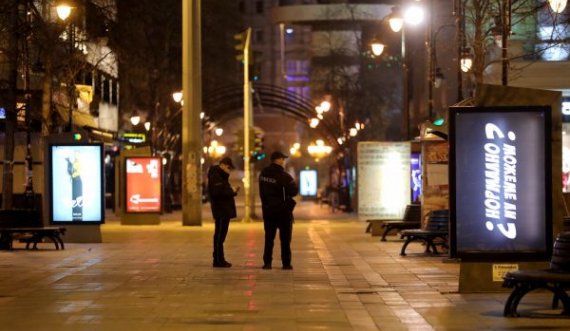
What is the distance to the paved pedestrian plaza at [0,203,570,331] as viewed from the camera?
41.2 feet

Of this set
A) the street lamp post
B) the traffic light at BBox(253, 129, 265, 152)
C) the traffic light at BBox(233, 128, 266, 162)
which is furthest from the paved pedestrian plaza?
the traffic light at BBox(253, 129, 265, 152)

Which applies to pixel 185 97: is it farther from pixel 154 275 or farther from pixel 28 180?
pixel 154 275

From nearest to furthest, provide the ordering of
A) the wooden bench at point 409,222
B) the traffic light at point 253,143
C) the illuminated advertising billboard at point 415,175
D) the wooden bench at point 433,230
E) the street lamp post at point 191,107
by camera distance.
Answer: the wooden bench at point 433,230, the wooden bench at point 409,222, the illuminated advertising billboard at point 415,175, the street lamp post at point 191,107, the traffic light at point 253,143

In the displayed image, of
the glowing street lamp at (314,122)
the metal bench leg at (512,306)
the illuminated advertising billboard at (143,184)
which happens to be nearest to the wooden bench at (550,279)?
the metal bench leg at (512,306)

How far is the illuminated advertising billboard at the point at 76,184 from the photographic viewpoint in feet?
87.7

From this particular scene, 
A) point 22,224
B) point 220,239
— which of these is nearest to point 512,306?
point 220,239

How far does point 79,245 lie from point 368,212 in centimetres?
852

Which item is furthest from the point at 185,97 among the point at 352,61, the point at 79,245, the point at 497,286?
the point at 352,61

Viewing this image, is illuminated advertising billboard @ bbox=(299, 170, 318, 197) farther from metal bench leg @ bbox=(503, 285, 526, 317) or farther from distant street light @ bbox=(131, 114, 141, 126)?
metal bench leg @ bbox=(503, 285, 526, 317)

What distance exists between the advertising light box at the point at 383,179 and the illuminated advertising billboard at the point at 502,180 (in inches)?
619

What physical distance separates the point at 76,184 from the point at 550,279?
1663 cm

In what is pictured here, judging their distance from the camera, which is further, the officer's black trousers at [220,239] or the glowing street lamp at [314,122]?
the glowing street lamp at [314,122]

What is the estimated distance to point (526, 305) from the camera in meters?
13.9

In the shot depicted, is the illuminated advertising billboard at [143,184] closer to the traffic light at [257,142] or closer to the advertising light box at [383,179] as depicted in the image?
the traffic light at [257,142]
